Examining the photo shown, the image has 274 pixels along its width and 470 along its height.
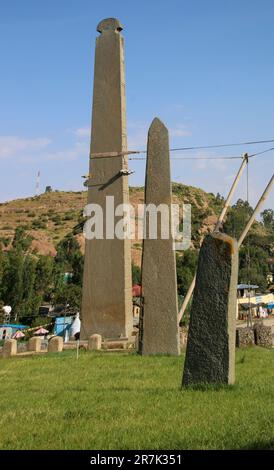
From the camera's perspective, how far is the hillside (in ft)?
250

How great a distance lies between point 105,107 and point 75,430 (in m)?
12.9

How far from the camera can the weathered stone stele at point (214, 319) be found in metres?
6.83

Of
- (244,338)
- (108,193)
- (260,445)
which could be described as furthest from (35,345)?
(260,445)

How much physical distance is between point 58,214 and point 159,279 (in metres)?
83.7

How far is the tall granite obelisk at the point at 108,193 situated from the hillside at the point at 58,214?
51.0 metres

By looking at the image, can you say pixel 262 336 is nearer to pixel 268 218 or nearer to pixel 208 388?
pixel 208 388

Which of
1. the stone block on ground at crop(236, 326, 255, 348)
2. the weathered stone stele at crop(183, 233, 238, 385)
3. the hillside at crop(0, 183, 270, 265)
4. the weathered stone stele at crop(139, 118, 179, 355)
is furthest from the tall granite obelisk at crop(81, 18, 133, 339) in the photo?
the hillside at crop(0, 183, 270, 265)

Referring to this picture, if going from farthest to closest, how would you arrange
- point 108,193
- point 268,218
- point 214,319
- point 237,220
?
point 268,218 < point 237,220 < point 108,193 < point 214,319

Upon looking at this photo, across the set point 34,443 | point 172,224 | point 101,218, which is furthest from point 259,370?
point 101,218

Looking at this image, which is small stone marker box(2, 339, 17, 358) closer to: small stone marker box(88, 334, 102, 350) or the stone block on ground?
small stone marker box(88, 334, 102, 350)

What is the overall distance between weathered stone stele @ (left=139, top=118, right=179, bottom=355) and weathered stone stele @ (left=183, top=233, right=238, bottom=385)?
410 centimetres

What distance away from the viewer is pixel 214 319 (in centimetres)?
690

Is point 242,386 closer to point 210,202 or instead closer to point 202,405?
point 202,405

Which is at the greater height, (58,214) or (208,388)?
(58,214)
